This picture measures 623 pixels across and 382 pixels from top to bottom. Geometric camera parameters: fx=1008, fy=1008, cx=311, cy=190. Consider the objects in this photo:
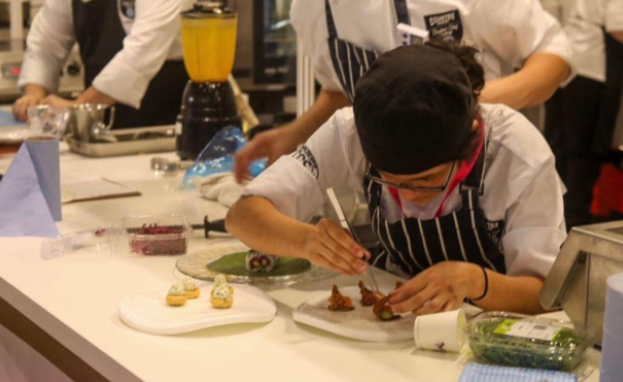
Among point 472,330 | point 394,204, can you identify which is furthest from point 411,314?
point 394,204

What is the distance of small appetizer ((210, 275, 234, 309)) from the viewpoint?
149 cm

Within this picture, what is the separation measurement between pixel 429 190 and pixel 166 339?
44 cm

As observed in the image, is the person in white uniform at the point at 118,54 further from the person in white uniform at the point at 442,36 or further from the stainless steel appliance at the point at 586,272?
the stainless steel appliance at the point at 586,272

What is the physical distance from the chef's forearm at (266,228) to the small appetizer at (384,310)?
0.68ft

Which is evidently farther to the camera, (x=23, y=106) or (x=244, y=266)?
(x=23, y=106)

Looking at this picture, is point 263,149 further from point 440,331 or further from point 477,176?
point 440,331

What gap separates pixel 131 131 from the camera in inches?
115

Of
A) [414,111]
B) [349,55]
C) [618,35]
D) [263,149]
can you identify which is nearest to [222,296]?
[414,111]

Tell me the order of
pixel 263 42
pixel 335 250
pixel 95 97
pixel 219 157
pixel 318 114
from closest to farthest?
1. pixel 335 250
2. pixel 318 114
3. pixel 219 157
4. pixel 95 97
5. pixel 263 42

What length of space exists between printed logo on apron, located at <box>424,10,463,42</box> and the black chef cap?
52 cm

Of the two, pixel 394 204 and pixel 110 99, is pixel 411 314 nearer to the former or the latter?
pixel 394 204

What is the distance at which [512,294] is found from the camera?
1.52 meters

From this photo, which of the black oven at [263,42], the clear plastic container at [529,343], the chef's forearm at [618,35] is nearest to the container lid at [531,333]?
the clear plastic container at [529,343]

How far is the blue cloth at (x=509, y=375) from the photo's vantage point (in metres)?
1.23
